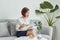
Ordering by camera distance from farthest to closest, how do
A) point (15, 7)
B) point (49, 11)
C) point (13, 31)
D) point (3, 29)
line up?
point (49, 11) → point (15, 7) → point (13, 31) → point (3, 29)

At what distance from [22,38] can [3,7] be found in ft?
4.00

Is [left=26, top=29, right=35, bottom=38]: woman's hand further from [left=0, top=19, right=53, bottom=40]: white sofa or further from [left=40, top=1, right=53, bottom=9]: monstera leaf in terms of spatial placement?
[left=40, top=1, right=53, bottom=9]: monstera leaf

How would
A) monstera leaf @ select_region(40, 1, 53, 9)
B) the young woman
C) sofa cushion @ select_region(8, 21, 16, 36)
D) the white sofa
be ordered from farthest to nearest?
monstera leaf @ select_region(40, 1, 53, 9) < sofa cushion @ select_region(8, 21, 16, 36) < the white sofa < the young woman

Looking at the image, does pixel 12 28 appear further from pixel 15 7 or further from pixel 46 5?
pixel 46 5

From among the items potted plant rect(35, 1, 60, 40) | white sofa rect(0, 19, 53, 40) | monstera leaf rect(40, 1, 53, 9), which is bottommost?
white sofa rect(0, 19, 53, 40)

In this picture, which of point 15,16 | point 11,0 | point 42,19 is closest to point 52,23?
point 42,19

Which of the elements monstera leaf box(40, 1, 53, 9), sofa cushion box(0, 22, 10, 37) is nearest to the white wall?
monstera leaf box(40, 1, 53, 9)

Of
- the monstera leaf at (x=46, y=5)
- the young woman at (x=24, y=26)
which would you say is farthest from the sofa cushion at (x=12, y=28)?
the monstera leaf at (x=46, y=5)

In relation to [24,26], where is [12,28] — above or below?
below

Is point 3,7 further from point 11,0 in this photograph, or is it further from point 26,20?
point 26,20

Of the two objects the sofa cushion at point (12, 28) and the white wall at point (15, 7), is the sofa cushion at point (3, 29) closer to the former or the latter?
the sofa cushion at point (12, 28)

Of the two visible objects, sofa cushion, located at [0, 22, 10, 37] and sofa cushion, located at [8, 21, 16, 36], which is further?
sofa cushion, located at [8, 21, 16, 36]

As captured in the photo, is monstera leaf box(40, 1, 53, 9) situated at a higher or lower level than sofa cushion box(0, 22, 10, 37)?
higher

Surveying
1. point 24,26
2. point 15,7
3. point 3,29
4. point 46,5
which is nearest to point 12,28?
point 3,29
